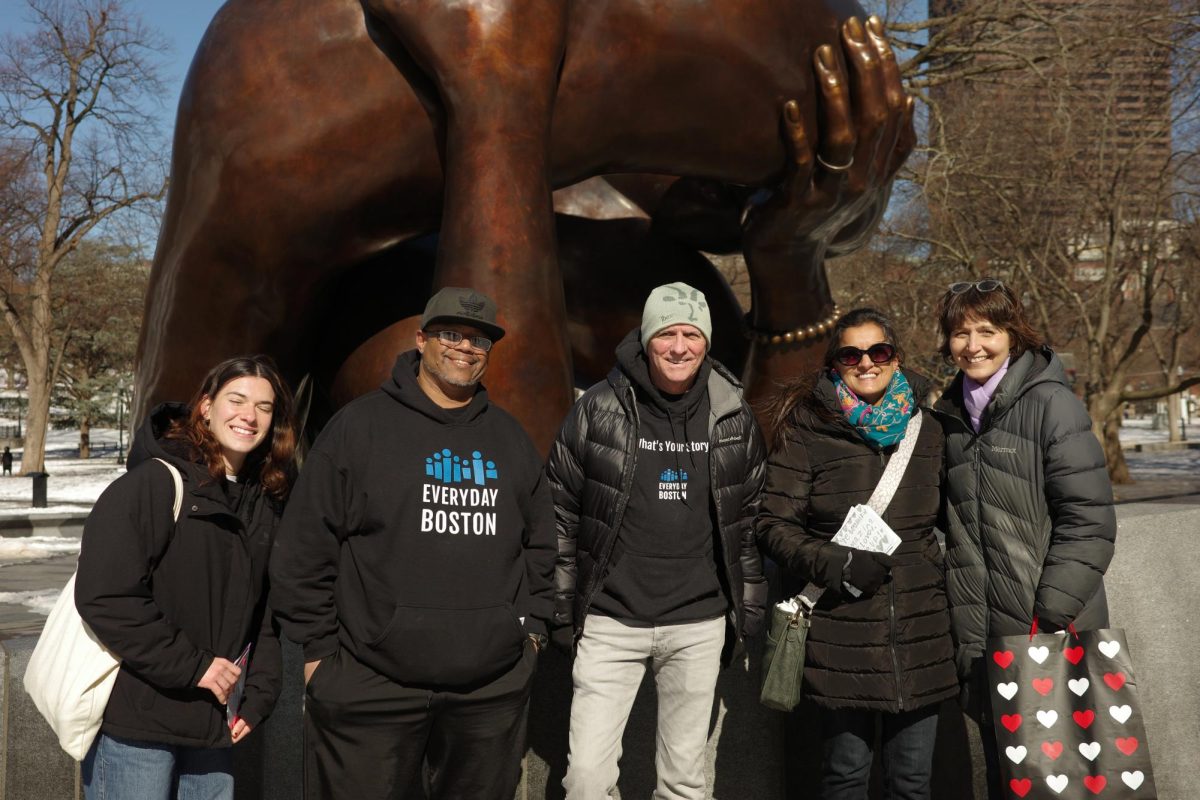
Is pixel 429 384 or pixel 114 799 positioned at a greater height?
pixel 429 384

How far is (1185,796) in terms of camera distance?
446cm

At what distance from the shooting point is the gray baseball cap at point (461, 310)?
2562 millimetres

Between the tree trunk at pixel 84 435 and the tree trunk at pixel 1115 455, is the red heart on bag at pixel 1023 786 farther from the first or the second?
the tree trunk at pixel 84 435

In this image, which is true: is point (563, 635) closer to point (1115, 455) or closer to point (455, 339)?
point (455, 339)

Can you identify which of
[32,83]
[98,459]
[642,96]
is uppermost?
[32,83]

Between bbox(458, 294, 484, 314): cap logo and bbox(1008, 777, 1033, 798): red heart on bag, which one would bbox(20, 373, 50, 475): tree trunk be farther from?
bbox(1008, 777, 1033, 798): red heart on bag

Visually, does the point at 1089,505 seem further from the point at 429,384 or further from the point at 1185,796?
the point at 1185,796

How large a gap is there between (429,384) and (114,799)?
1152 mm

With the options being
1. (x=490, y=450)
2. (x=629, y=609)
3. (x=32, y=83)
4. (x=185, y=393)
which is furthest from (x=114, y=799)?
(x=32, y=83)

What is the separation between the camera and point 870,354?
297cm

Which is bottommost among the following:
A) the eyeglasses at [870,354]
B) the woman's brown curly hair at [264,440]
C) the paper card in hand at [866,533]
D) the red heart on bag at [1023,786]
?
the red heart on bag at [1023,786]

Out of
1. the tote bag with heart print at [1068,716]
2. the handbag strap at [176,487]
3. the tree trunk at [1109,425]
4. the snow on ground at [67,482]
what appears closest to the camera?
the handbag strap at [176,487]

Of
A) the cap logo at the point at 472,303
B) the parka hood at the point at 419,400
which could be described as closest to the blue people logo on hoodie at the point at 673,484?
the parka hood at the point at 419,400

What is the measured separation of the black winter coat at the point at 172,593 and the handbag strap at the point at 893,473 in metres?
1.58
